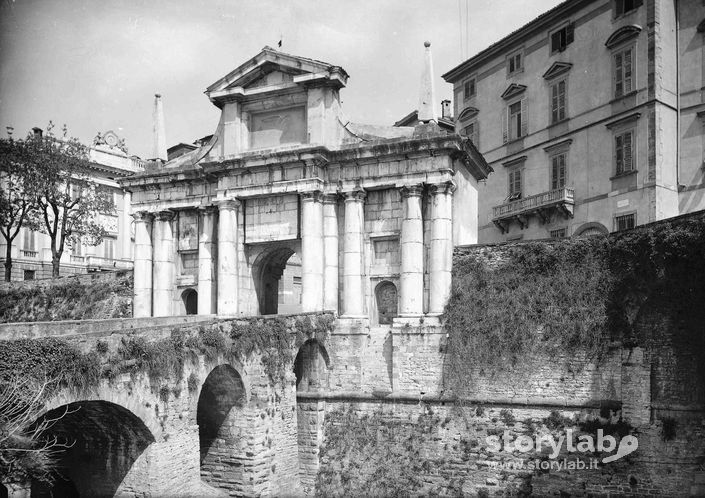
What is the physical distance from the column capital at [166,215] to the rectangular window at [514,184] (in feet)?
59.7

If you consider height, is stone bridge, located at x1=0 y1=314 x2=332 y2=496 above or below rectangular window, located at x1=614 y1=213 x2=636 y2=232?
below


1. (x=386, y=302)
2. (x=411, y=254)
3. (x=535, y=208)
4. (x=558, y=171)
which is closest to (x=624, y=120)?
(x=558, y=171)

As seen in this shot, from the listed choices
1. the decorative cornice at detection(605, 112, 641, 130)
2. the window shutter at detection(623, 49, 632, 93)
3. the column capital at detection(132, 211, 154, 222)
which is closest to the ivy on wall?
the decorative cornice at detection(605, 112, 641, 130)

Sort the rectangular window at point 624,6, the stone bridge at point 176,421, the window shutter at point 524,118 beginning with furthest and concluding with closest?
the window shutter at point 524,118 < the rectangular window at point 624,6 < the stone bridge at point 176,421

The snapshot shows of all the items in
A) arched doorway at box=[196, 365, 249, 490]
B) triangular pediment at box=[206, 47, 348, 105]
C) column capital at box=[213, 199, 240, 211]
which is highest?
triangular pediment at box=[206, 47, 348, 105]

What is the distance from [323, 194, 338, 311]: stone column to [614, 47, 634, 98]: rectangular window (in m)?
14.6

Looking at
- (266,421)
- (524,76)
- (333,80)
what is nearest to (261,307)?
(266,421)

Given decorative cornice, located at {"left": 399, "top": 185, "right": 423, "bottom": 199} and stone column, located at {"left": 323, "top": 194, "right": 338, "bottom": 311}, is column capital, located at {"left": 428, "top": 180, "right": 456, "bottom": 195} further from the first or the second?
stone column, located at {"left": 323, "top": 194, "right": 338, "bottom": 311}

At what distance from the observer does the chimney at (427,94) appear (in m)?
24.7

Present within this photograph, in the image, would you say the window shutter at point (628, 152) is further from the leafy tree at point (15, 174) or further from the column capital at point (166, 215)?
the leafy tree at point (15, 174)

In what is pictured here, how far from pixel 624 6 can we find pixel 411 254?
1636cm

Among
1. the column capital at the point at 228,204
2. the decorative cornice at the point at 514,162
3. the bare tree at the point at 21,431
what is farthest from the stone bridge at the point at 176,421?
the decorative cornice at the point at 514,162

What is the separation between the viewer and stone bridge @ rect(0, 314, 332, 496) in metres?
15.3

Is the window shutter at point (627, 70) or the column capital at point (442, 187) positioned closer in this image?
the column capital at point (442, 187)
